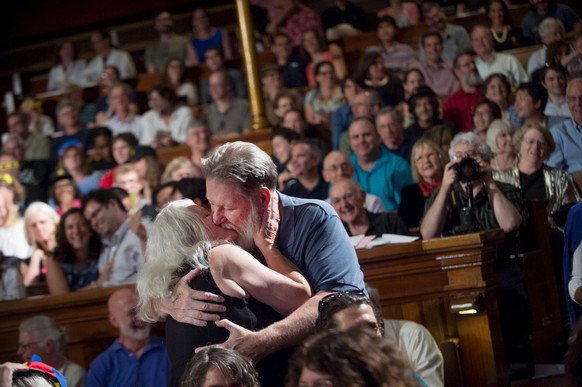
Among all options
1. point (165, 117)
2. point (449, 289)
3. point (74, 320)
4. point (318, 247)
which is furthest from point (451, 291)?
point (165, 117)

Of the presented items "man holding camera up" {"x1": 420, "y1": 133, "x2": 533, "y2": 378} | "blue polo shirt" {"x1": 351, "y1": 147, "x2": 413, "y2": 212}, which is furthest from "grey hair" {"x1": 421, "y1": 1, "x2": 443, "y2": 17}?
"man holding camera up" {"x1": 420, "y1": 133, "x2": 533, "y2": 378}

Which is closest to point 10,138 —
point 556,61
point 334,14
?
point 334,14

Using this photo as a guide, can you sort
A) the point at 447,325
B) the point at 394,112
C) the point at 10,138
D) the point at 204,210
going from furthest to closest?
the point at 10,138
the point at 394,112
the point at 447,325
the point at 204,210

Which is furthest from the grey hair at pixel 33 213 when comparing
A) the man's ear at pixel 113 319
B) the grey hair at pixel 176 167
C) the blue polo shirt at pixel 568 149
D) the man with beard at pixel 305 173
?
the blue polo shirt at pixel 568 149

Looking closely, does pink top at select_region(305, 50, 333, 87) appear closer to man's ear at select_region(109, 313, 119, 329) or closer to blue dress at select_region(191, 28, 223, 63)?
blue dress at select_region(191, 28, 223, 63)

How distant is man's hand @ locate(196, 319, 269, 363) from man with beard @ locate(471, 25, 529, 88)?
16.8 feet

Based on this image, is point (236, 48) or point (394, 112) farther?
point (236, 48)

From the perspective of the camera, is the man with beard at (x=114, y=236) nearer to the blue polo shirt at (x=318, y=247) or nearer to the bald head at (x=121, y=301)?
the bald head at (x=121, y=301)

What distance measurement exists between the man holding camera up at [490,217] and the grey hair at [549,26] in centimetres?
285

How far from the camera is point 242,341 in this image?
254 cm

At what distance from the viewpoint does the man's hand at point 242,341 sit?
99.7 inches

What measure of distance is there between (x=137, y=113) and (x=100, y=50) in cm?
196

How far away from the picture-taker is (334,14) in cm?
1002

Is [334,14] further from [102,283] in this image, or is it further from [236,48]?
[102,283]
